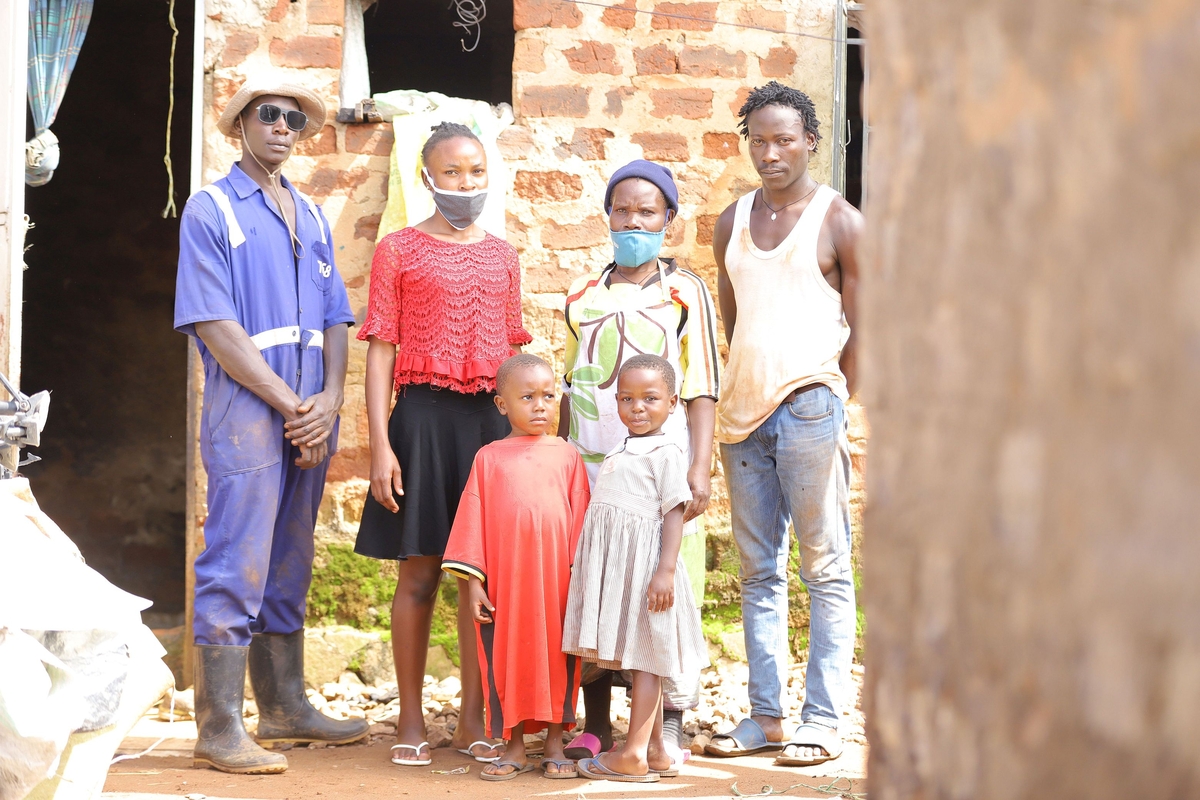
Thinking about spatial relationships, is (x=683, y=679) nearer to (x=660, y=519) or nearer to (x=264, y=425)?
(x=660, y=519)

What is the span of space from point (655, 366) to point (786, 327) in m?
0.50

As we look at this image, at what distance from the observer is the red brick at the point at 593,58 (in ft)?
15.0

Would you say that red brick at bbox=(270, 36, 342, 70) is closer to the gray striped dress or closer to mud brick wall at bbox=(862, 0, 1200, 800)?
the gray striped dress

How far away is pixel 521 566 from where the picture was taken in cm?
335

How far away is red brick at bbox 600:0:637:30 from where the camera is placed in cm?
457

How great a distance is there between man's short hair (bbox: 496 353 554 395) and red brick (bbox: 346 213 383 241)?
1.35 metres

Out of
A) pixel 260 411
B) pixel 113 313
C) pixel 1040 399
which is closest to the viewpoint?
pixel 1040 399

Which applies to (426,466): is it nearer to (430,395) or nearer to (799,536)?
(430,395)

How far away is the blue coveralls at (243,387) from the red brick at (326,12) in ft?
3.72

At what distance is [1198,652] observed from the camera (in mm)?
497

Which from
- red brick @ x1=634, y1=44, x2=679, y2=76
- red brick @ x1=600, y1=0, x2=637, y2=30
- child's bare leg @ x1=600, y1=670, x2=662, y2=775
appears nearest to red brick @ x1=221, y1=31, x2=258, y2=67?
red brick @ x1=600, y1=0, x2=637, y2=30

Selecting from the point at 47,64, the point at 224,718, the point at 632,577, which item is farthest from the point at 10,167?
the point at 632,577

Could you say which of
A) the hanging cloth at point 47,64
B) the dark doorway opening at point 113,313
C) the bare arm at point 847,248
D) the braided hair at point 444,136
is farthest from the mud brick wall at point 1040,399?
the dark doorway opening at point 113,313

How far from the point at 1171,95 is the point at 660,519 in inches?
112
